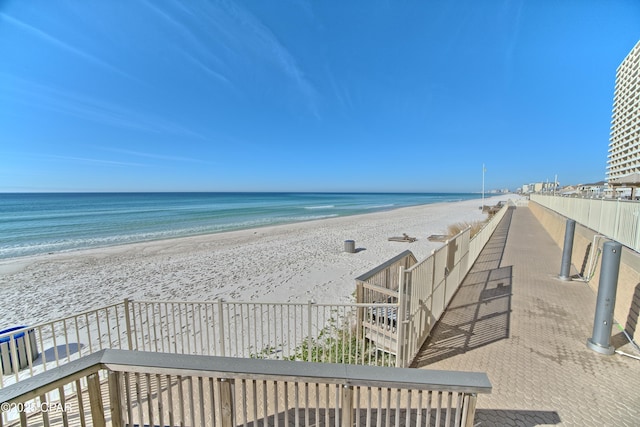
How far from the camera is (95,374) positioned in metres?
1.89

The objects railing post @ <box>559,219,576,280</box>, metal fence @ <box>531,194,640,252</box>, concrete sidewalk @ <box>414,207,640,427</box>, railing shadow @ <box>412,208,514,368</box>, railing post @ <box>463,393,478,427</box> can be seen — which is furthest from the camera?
railing post @ <box>559,219,576,280</box>

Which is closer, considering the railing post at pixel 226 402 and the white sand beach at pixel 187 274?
the railing post at pixel 226 402

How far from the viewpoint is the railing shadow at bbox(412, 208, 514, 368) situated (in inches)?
177

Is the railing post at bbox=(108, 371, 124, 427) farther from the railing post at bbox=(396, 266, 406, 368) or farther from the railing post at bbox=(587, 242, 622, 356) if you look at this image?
the railing post at bbox=(587, 242, 622, 356)

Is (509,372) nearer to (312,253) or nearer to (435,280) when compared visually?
(435,280)

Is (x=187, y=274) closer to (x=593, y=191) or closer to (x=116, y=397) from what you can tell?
(x=116, y=397)

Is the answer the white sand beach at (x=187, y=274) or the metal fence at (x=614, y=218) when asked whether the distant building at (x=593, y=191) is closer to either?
the metal fence at (x=614, y=218)

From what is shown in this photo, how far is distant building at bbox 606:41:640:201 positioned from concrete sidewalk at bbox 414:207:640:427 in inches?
3318

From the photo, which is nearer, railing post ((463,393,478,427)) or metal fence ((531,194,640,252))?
railing post ((463,393,478,427))

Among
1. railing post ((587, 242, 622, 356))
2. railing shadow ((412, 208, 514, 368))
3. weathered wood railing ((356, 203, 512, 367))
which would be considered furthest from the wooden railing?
railing post ((587, 242, 622, 356))

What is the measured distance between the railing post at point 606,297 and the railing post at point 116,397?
20.3 feet

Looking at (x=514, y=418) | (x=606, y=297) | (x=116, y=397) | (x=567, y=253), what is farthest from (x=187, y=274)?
(x=567, y=253)

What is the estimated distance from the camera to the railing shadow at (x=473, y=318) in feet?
14.7

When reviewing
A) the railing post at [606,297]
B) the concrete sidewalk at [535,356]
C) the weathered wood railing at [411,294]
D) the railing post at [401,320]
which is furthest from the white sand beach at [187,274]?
the railing post at [606,297]
